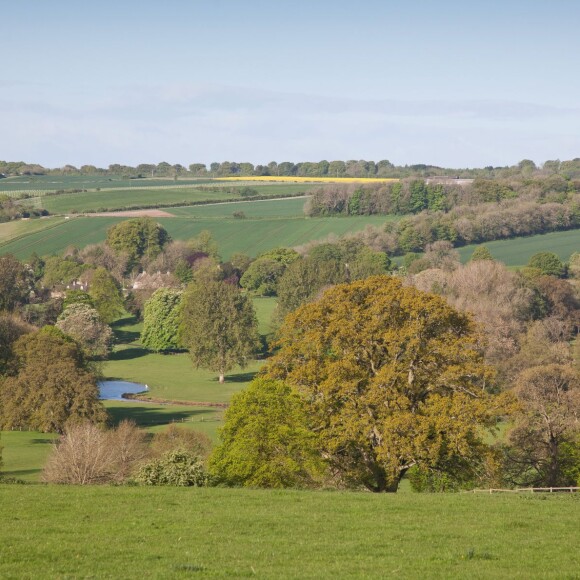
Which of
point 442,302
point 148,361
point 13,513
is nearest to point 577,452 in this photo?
point 442,302

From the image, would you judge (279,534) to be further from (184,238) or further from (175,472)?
(184,238)

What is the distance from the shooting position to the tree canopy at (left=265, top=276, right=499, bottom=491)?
136 ft

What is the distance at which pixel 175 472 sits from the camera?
36.2m

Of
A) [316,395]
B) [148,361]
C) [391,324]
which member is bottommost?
[148,361]

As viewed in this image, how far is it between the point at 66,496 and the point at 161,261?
146696 mm

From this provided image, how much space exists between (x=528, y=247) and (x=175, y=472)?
144m

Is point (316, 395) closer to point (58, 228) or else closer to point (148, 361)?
point (148, 361)

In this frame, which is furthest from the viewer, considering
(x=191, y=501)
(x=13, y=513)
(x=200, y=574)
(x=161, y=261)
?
(x=161, y=261)

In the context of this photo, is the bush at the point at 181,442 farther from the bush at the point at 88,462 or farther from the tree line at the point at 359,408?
Result: the bush at the point at 88,462

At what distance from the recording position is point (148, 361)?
123 meters

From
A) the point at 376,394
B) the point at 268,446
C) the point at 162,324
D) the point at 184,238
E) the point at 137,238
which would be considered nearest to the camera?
the point at 268,446

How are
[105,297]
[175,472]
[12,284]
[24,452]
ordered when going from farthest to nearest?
[105,297]
[12,284]
[24,452]
[175,472]

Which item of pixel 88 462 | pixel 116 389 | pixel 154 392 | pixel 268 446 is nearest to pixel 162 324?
pixel 116 389

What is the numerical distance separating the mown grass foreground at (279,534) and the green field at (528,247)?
436 ft
